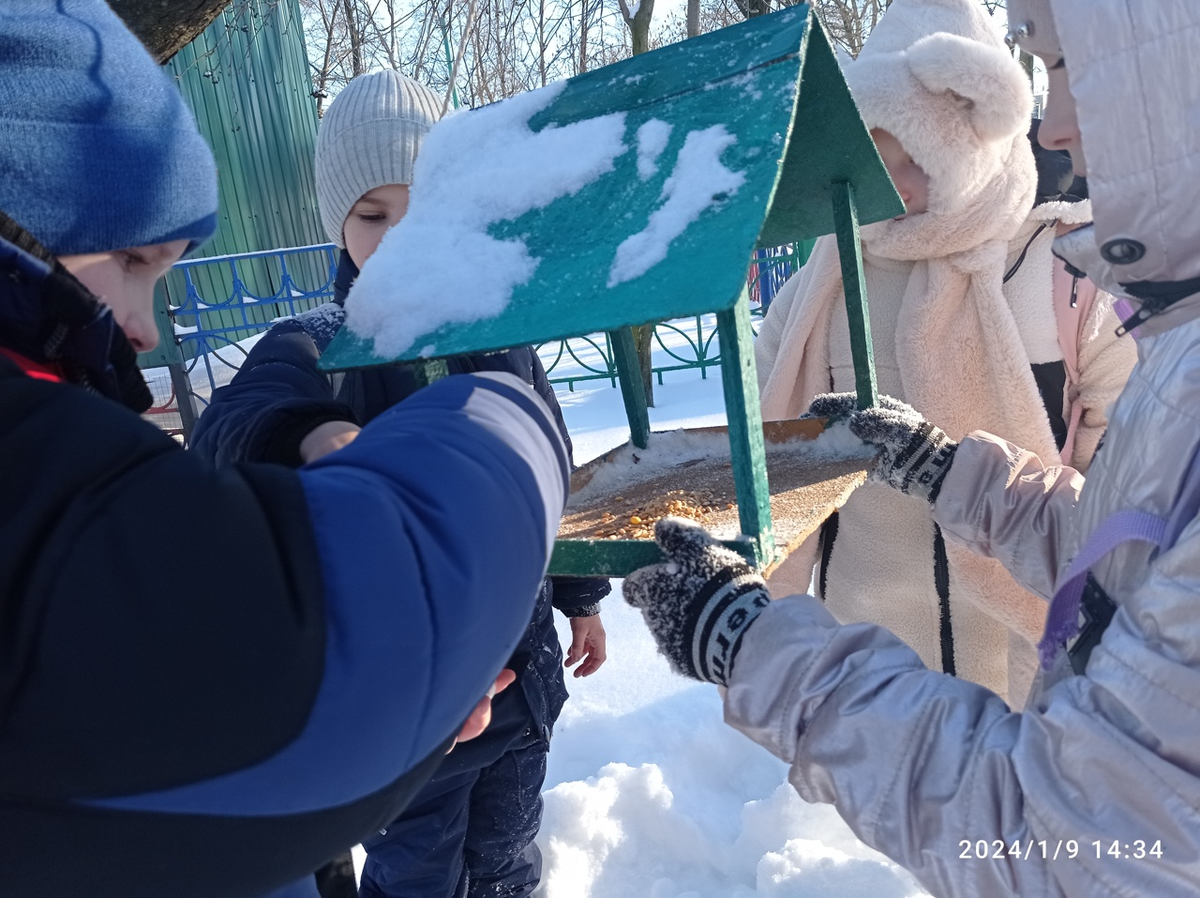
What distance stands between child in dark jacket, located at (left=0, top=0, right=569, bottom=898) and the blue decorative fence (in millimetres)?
5858

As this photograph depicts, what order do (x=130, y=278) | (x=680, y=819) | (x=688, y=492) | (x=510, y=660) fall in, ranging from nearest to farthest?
(x=130, y=278)
(x=688, y=492)
(x=510, y=660)
(x=680, y=819)

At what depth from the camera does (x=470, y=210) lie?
3.52ft

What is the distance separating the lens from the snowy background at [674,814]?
6.75ft

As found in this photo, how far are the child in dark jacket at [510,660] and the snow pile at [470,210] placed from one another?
14.0 inches

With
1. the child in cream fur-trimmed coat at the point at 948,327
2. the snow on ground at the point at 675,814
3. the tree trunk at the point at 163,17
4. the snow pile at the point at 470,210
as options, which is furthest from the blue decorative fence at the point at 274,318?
the snow pile at the point at 470,210

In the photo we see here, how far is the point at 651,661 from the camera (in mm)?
3084

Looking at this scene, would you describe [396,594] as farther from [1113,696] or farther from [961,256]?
[961,256]

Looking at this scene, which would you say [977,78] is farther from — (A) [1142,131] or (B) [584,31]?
(B) [584,31]

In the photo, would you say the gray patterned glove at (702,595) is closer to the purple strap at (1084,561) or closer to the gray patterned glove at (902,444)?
the purple strap at (1084,561)

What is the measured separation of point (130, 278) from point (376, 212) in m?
0.97

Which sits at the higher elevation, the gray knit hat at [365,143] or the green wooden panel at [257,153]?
the green wooden panel at [257,153]

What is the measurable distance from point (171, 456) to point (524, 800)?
1.45 m

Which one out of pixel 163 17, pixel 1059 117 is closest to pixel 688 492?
pixel 1059 117

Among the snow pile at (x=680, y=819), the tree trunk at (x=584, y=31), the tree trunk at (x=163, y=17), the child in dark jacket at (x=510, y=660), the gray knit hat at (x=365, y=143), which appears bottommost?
the snow pile at (x=680, y=819)
